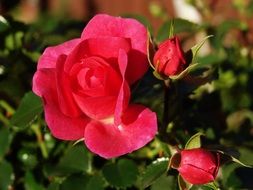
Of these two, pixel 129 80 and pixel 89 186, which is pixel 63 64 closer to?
pixel 129 80

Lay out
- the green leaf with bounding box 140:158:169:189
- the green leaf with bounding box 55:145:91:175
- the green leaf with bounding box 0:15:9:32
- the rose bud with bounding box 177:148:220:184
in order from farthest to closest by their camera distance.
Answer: the green leaf with bounding box 0:15:9:32, the green leaf with bounding box 55:145:91:175, the green leaf with bounding box 140:158:169:189, the rose bud with bounding box 177:148:220:184

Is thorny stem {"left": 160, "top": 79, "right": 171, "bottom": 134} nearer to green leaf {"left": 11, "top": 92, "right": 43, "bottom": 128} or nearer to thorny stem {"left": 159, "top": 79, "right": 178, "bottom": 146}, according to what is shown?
thorny stem {"left": 159, "top": 79, "right": 178, "bottom": 146}

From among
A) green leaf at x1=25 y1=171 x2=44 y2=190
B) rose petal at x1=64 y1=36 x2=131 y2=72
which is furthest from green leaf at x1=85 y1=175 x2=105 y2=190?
rose petal at x1=64 y1=36 x2=131 y2=72

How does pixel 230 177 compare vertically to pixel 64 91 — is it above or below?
below

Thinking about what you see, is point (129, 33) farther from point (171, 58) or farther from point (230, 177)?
point (230, 177)

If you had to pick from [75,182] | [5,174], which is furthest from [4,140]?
[75,182]

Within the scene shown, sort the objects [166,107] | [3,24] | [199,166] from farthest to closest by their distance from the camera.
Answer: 1. [3,24]
2. [166,107]
3. [199,166]

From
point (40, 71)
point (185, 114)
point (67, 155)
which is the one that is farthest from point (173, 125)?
point (40, 71)
